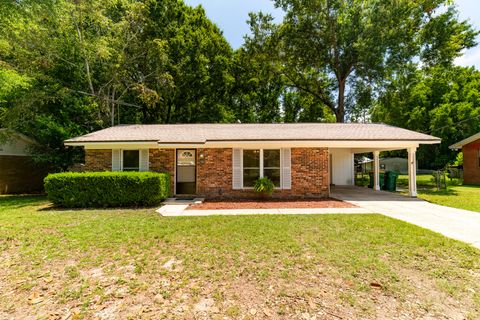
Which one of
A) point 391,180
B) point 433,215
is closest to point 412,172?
point 391,180

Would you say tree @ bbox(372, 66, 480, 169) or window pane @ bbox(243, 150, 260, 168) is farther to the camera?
tree @ bbox(372, 66, 480, 169)

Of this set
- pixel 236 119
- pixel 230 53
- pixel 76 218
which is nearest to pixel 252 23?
pixel 230 53

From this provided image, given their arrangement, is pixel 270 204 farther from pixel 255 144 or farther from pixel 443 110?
pixel 443 110

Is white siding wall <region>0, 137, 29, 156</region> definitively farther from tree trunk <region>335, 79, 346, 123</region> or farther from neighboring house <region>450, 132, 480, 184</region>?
neighboring house <region>450, 132, 480, 184</region>

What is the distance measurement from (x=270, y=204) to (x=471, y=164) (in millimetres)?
19057

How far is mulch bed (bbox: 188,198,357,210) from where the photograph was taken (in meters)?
8.95

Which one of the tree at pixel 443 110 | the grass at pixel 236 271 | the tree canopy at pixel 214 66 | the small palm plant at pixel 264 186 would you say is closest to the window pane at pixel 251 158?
the small palm plant at pixel 264 186

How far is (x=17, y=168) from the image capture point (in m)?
14.4

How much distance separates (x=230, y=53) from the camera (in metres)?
22.7

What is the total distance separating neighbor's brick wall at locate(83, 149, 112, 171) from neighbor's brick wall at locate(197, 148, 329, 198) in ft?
13.6

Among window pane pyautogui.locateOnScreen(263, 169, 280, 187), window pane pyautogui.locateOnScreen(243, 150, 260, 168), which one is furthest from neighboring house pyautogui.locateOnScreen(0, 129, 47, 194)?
window pane pyautogui.locateOnScreen(263, 169, 280, 187)

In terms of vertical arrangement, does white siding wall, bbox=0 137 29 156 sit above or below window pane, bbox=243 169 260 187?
above

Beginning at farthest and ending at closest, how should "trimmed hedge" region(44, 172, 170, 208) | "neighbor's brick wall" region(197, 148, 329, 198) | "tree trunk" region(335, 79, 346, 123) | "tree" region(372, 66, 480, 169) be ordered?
"tree" region(372, 66, 480, 169) → "tree trunk" region(335, 79, 346, 123) → "neighbor's brick wall" region(197, 148, 329, 198) → "trimmed hedge" region(44, 172, 170, 208)

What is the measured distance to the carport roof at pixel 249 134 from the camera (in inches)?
417
